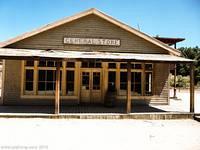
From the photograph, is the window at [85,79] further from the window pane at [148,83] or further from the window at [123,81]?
the window pane at [148,83]

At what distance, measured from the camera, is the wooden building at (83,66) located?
13391 mm

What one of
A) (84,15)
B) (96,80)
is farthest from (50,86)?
(84,15)

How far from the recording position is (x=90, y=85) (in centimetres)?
1411

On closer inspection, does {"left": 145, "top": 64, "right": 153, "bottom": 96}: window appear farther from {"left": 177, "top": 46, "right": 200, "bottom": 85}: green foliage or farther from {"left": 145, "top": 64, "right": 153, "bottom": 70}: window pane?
{"left": 177, "top": 46, "right": 200, "bottom": 85}: green foliage

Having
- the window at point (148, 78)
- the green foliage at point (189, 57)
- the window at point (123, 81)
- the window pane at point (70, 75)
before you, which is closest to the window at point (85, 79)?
the window pane at point (70, 75)

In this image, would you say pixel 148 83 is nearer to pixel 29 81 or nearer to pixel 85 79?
pixel 85 79

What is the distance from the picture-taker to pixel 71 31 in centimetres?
1370
